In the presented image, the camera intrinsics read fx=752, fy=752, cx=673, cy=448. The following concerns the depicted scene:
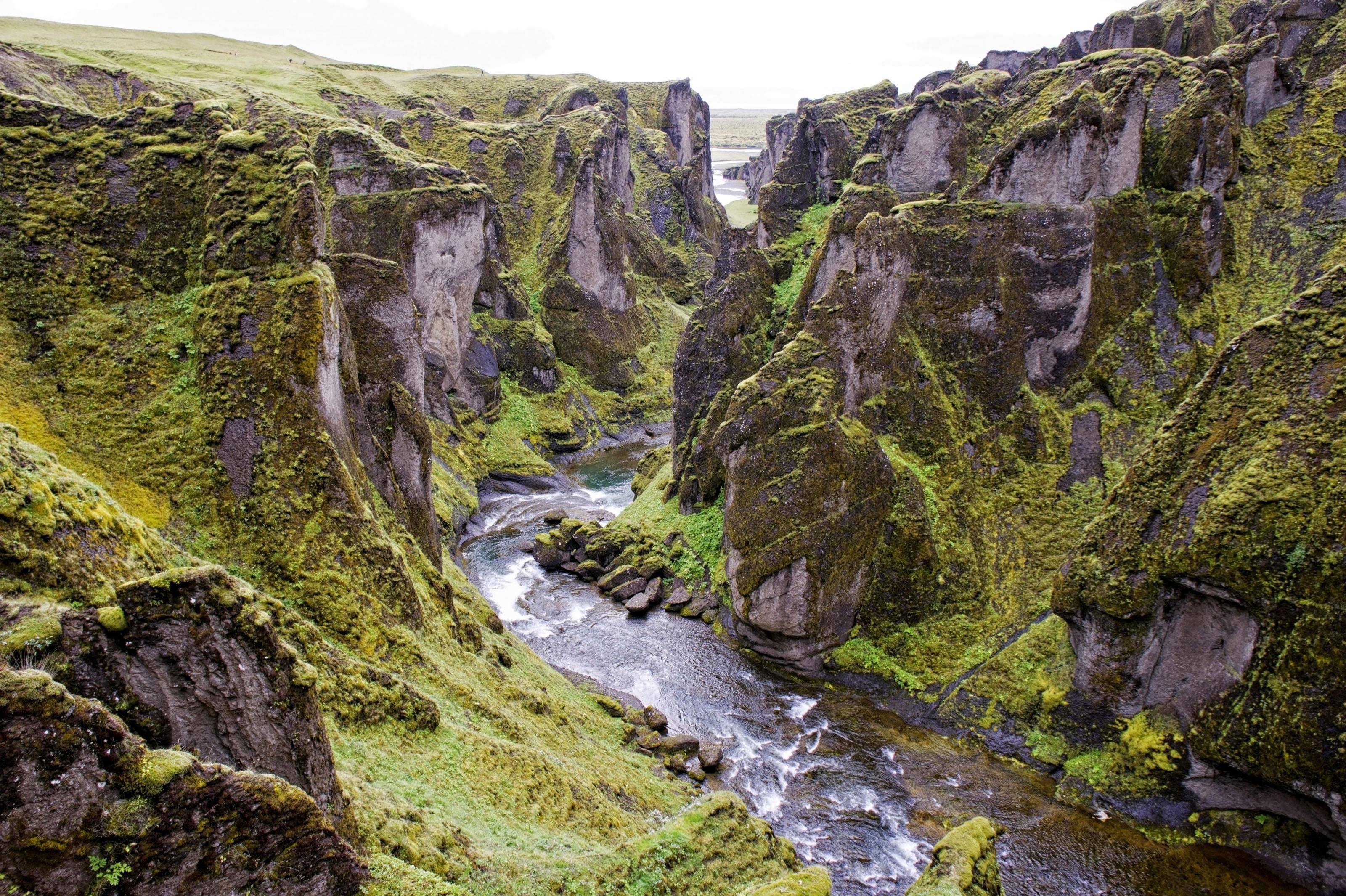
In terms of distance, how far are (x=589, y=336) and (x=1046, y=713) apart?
48.5 m

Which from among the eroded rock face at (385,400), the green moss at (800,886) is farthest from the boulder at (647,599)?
the green moss at (800,886)

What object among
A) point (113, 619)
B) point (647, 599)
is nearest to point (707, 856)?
point (113, 619)

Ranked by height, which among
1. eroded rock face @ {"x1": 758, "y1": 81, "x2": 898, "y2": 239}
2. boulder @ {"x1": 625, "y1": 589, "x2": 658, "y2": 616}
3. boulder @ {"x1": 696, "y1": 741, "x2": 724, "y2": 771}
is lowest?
boulder @ {"x1": 625, "y1": 589, "x2": 658, "y2": 616}

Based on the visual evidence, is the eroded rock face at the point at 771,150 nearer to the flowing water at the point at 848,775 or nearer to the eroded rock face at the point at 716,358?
the eroded rock face at the point at 716,358

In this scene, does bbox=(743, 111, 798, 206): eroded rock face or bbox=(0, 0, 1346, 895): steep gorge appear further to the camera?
bbox=(743, 111, 798, 206): eroded rock face

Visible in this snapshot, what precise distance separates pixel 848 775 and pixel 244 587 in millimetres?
17716

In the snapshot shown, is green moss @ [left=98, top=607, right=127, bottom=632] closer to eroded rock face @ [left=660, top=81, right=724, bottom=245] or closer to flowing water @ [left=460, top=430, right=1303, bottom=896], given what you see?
flowing water @ [left=460, top=430, right=1303, bottom=896]

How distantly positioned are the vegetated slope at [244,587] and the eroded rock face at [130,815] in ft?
0.07

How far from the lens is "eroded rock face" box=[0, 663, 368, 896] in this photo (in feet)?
17.7

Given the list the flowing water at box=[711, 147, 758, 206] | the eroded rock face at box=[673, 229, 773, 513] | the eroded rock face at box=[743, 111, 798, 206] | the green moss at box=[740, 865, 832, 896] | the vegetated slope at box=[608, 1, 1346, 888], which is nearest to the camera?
the green moss at box=[740, 865, 832, 896]

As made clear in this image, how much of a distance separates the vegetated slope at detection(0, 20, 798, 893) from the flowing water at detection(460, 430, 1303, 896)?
3.80 meters

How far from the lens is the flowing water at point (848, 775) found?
17.0 metres

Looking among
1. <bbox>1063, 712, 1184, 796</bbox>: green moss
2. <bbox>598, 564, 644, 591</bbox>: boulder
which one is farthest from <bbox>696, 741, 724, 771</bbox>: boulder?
<bbox>598, 564, 644, 591</bbox>: boulder

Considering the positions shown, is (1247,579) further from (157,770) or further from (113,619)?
(113,619)
